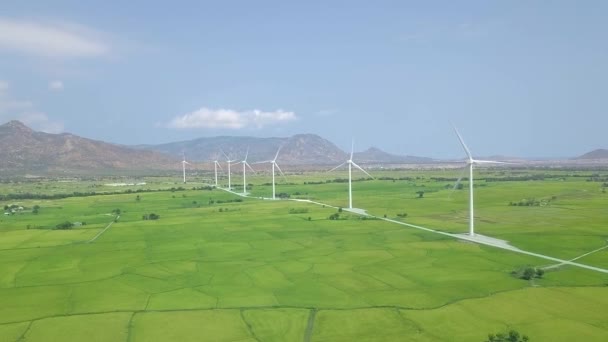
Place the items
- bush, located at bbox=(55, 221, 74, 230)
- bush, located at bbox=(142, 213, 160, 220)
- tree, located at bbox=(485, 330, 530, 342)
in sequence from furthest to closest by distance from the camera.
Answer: bush, located at bbox=(142, 213, 160, 220) → bush, located at bbox=(55, 221, 74, 230) → tree, located at bbox=(485, 330, 530, 342)

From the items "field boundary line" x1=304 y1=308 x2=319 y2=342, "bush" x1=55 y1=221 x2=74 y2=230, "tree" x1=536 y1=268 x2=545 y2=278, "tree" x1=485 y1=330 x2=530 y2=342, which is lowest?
"field boundary line" x1=304 y1=308 x2=319 y2=342

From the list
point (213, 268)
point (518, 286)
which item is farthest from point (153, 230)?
point (518, 286)

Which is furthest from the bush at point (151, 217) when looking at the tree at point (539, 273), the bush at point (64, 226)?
the tree at point (539, 273)

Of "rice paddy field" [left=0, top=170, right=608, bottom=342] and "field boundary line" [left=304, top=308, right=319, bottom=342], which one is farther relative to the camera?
"rice paddy field" [left=0, top=170, right=608, bottom=342]

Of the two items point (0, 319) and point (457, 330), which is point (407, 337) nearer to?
point (457, 330)

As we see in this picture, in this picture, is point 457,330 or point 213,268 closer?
point 457,330

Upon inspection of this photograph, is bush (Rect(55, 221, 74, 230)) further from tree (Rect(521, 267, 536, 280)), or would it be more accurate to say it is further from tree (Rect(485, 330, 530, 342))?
tree (Rect(485, 330, 530, 342))

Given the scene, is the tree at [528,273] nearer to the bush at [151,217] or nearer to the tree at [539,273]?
the tree at [539,273]

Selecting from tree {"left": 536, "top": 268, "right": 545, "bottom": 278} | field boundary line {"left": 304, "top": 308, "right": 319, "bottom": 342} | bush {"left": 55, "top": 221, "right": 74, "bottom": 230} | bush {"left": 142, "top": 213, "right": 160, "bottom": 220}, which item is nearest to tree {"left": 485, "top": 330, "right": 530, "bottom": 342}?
field boundary line {"left": 304, "top": 308, "right": 319, "bottom": 342}

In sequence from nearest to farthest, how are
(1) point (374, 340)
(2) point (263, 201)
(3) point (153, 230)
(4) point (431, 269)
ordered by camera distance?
1. (1) point (374, 340)
2. (4) point (431, 269)
3. (3) point (153, 230)
4. (2) point (263, 201)
